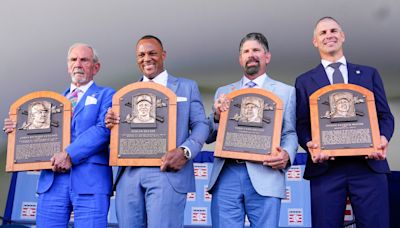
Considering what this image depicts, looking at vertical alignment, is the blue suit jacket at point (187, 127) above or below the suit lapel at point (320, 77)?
below

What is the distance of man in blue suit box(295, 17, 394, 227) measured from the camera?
95.8 inches

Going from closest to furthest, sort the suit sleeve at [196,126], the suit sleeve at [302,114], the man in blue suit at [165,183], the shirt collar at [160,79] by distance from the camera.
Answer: the man in blue suit at [165,183]
the suit sleeve at [196,126]
the suit sleeve at [302,114]
the shirt collar at [160,79]

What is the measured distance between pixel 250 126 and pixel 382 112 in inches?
27.8

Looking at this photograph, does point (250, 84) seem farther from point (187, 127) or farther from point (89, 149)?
point (89, 149)

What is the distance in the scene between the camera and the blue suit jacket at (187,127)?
251cm

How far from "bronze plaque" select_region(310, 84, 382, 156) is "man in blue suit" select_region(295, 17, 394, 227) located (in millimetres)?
62

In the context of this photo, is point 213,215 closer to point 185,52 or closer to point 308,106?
point 308,106

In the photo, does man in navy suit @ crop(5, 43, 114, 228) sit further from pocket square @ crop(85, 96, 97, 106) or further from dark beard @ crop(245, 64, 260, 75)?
dark beard @ crop(245, 64, 260, 75)

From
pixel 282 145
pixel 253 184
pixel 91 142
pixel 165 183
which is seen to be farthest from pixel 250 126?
pixel 91 142

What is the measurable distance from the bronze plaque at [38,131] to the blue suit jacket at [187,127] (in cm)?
40

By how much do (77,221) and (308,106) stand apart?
4.48 ft

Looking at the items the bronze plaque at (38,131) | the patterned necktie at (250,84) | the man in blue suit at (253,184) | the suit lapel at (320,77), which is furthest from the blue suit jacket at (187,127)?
the suit lapel at (320,77)

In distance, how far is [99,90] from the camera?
2.84m

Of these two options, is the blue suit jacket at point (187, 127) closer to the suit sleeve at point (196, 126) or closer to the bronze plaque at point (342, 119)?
the suit sleeve at point (196, 126)
